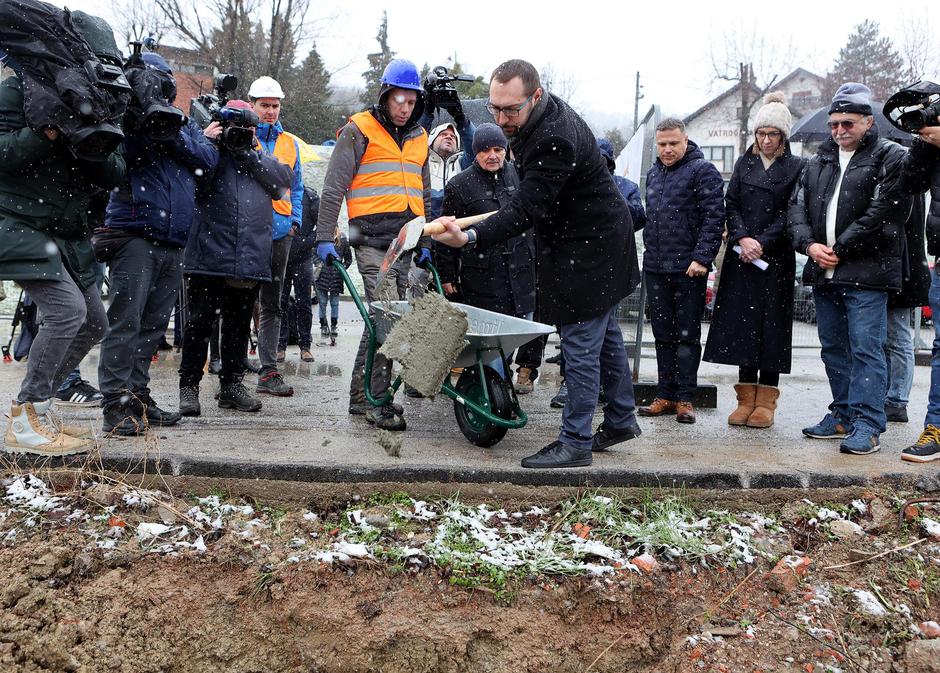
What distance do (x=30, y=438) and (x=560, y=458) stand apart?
2671 millimetres

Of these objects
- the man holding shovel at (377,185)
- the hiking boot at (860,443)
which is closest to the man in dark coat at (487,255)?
the man holding shovel at (377,185)

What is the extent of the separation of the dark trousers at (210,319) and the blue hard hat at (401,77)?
160 centimetres

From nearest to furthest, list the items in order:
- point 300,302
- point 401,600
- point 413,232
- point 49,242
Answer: point 401,600 → point 49,242 → point 413,232 → point 300,302

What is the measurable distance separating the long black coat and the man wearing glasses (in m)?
0.22

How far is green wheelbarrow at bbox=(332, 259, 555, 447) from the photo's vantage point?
4.23 meters

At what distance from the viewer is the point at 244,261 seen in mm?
4898

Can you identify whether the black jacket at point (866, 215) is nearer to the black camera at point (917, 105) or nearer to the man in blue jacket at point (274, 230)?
the black camera at point (917, 105)

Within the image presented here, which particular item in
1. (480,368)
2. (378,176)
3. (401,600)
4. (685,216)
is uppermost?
(378,176)

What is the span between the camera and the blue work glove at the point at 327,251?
4.89m

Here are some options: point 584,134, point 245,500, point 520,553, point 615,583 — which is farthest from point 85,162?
point 615,583

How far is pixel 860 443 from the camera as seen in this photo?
14.9ft

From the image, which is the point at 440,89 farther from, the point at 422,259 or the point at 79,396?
the point at 79,396

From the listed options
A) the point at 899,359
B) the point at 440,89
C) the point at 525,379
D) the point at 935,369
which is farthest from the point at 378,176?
the point at 899,359

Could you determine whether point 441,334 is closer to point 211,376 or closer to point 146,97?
point 146,97
